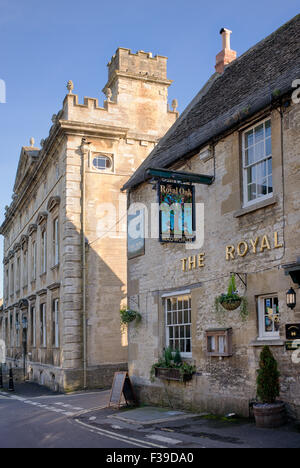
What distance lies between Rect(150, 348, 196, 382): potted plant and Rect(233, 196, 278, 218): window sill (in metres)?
4.11

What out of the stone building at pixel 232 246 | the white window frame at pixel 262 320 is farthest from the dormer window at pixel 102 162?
the white window frame at pixel 262 320

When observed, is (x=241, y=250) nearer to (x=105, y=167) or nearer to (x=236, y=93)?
(x=236, y=93)

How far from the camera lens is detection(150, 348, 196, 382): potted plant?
44.8 feet

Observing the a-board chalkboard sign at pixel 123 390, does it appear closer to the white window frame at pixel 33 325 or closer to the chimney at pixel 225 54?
the chimney at pixel 225 54

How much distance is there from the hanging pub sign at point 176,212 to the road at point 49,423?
193 inches

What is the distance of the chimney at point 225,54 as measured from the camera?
17.6m

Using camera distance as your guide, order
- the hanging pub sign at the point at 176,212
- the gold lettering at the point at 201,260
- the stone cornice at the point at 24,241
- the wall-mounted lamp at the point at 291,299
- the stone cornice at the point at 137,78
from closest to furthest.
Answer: the wall-mounted lamp at the point at 291,299 → the hanging pub sign at the point at 176,212 → the gold lettering at the point at 201,260 → the stone cornice at the point at 137,78 → the stone cornice at the point at 24,241

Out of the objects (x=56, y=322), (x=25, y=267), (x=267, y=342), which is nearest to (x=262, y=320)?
(x=267, y=342)

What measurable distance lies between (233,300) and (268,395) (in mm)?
2246

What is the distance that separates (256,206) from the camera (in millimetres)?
11648

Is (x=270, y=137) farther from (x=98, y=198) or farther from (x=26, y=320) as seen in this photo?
(x=26, y=320)

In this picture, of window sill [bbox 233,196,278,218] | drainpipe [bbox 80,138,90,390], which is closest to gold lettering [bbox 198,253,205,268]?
window sill [bbox 233,196,278,218]

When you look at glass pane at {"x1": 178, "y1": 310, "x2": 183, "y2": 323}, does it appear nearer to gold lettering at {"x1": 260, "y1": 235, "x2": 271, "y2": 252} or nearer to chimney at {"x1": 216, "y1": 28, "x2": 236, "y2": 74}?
gold lettering at {"x1": 260, "y1": 235, "x2": 271, "y2": 252}
